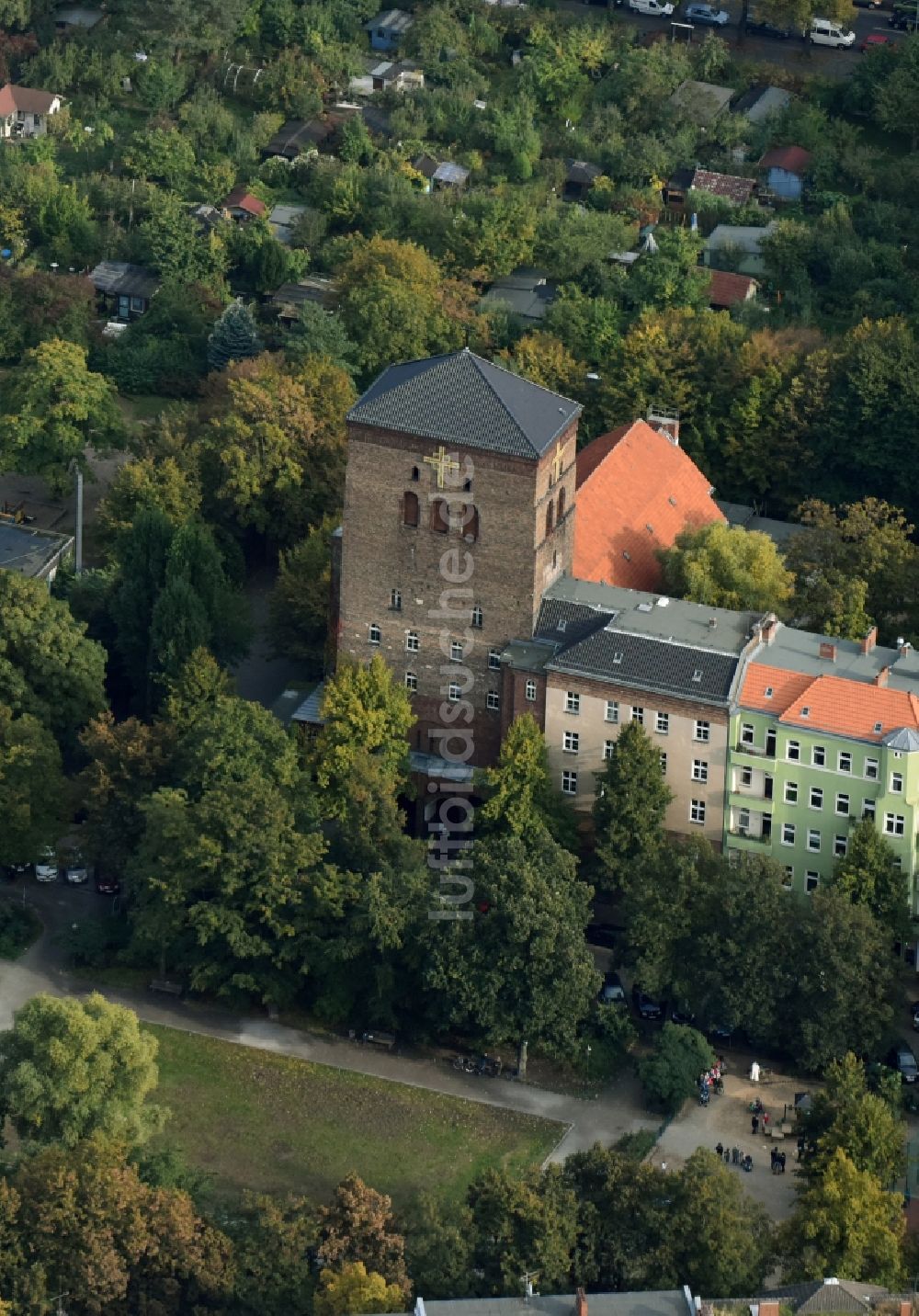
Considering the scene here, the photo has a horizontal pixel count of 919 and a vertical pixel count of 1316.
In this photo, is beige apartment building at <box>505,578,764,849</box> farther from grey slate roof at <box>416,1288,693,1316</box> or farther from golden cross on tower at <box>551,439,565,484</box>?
grey slate roof at <box>416,1288,693,1316</box>

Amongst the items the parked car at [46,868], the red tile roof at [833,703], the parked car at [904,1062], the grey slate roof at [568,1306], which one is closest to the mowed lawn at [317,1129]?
the parked car at [46,868]

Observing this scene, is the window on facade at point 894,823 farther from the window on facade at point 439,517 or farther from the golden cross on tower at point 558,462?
the window on facade at point 439,517

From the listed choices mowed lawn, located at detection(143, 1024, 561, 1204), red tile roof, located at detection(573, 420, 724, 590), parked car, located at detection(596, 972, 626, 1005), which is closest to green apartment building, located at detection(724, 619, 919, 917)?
parked car, located at detection(596, 972, 626, 1005)

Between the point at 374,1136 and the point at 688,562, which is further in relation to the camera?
the point at 688,562

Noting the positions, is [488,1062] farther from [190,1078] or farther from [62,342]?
[62,342]

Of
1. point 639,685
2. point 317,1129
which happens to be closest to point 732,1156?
point 317,1129

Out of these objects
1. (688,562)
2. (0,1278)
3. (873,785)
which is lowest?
(0,1278)

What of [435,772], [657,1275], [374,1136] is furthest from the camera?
[435,772]

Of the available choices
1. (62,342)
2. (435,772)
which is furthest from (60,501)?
(435,772)
